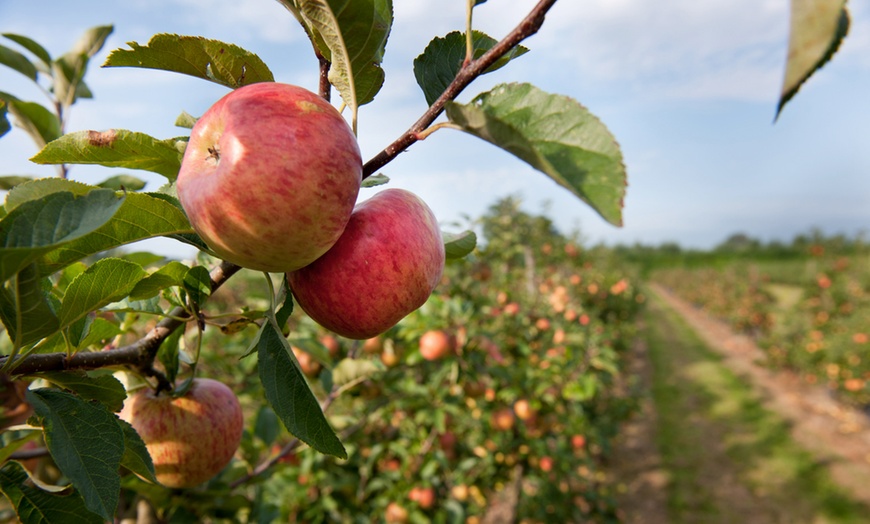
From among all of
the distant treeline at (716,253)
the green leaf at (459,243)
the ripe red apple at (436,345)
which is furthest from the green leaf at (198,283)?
the distant treeline at (716,253)

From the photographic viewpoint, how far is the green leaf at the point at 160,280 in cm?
71

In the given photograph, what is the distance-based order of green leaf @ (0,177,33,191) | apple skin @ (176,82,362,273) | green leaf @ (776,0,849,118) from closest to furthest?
green leaf @ (776,0,849,118) < apple skin @ (176,82,362,273) < green leaf @ (0,177,33,191)

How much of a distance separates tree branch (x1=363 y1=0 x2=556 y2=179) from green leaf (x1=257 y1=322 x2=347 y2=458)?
25 centimetres

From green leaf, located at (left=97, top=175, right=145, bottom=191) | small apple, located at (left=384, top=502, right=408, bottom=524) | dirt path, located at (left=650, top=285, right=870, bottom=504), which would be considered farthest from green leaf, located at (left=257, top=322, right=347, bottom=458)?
dirt path, located at (left=650, top=285, right=870, bottom=504)

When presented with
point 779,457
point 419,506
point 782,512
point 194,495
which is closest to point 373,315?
point 194,495

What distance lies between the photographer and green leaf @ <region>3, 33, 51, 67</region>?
1397mm

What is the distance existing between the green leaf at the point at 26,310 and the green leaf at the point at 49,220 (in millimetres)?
82

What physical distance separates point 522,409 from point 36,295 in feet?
8.76

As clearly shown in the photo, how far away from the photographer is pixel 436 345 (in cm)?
223

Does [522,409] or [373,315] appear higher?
[373,315]

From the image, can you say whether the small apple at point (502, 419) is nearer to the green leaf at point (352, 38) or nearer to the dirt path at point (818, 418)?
the green leaf at point (352, 38)

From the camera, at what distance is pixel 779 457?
6.35 m

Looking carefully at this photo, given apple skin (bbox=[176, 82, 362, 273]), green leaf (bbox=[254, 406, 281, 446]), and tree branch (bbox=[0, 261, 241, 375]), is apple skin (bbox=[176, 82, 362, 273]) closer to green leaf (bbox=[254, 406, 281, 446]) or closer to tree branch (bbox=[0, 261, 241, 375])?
tree branch (bbox=[0, 261, 241, 375])

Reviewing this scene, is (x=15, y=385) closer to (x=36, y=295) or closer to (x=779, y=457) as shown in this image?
(x=36, y=295)
